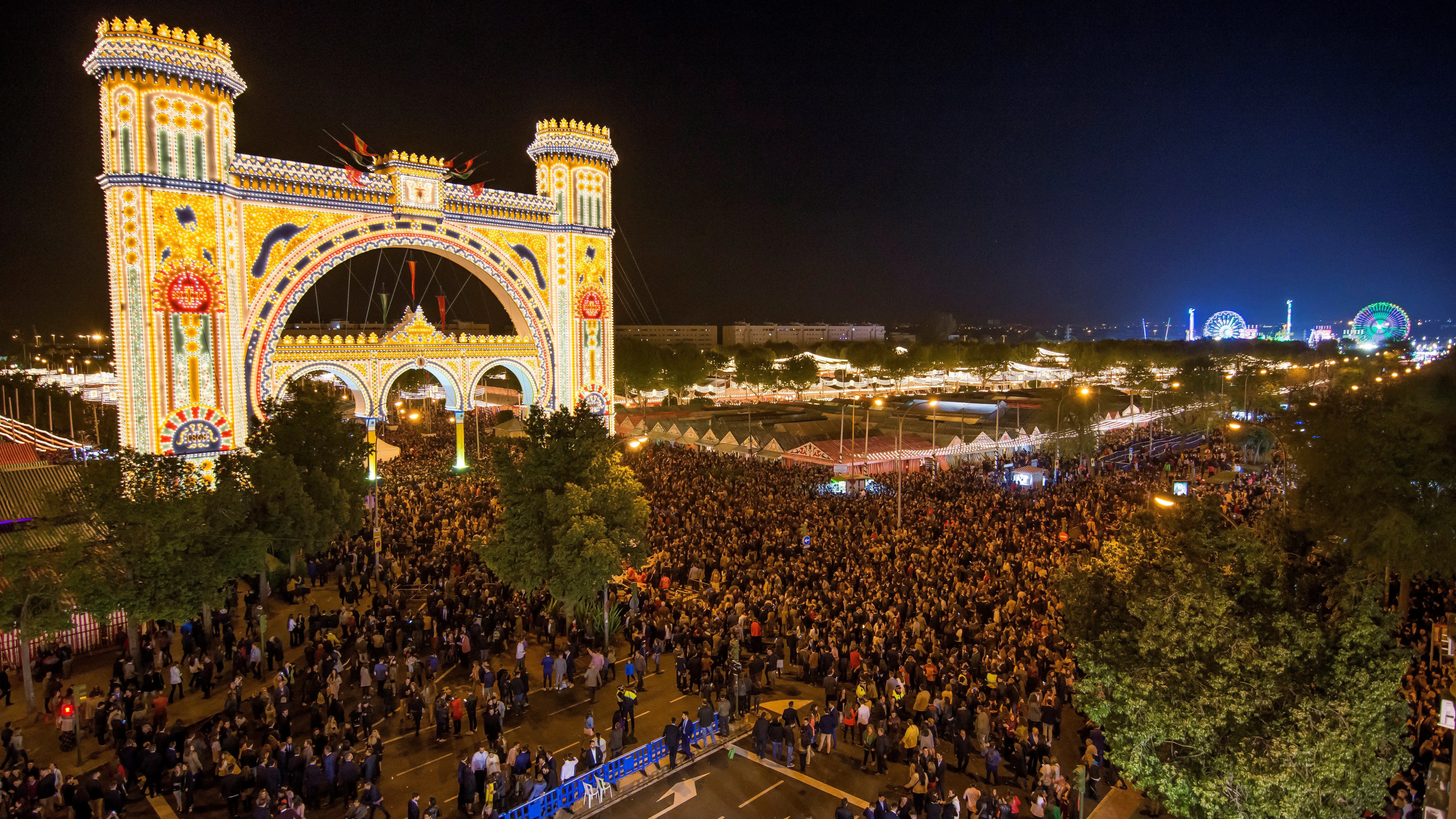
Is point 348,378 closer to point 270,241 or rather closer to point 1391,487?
point 270,241

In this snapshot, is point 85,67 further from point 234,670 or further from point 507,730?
point 507,730

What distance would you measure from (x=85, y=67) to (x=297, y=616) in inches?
692

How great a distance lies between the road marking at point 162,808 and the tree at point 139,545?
395 centimetres

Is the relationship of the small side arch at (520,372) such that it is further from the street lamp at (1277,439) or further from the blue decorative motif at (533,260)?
the street lamp at (1277,439)

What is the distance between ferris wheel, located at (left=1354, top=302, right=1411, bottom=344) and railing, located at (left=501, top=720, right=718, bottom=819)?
165 metres

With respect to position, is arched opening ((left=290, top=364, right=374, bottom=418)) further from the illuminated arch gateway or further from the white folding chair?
the white folding chair

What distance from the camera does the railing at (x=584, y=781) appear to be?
32.1ft

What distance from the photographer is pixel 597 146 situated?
107 ft

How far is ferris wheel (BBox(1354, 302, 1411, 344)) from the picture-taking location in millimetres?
139500

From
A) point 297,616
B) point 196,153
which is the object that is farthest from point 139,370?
point 297,616

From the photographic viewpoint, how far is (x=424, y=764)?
37.5 ft

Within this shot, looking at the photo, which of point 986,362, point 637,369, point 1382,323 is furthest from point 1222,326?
point 637,369

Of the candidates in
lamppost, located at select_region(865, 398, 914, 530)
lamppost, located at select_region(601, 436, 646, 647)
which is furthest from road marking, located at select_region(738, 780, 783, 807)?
lamppost, located at select_region(865, 398, 914, 530)

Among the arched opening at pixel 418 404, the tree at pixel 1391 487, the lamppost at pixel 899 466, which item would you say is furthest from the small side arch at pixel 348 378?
the tree at pixel 1391 487
